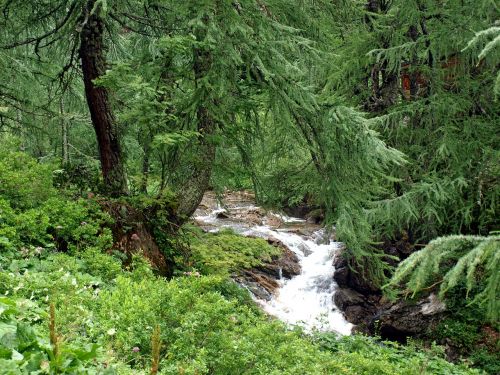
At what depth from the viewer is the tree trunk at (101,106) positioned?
6441 mm

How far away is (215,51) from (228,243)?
308 centimetres

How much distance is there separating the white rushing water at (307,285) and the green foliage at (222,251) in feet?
7.60

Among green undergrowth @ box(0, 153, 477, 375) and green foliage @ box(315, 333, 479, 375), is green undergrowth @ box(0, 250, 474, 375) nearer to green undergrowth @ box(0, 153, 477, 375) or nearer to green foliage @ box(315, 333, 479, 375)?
green undergrowth @ box(0, 153, 477, 375)

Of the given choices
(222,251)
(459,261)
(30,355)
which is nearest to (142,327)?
(30,355)

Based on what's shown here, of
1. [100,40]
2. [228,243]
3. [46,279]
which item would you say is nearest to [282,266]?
[228,243]

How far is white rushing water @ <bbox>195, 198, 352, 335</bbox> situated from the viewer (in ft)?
34.8

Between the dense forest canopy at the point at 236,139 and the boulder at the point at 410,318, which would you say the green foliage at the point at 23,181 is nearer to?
the dense forest canopy at the point at 236,139

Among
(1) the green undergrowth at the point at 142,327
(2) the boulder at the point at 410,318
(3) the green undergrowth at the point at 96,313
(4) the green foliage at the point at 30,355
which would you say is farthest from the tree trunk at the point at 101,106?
(2) the boulder at the point at 410,318

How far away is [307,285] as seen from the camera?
11922mm

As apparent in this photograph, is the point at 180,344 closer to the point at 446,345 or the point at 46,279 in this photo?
the point at 46,279

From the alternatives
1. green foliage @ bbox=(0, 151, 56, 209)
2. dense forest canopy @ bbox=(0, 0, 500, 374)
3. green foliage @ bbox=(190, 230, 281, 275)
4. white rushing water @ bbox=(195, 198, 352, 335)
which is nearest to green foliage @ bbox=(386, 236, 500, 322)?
dense forest canopy @ bbox=(0, 0, 500, 374)

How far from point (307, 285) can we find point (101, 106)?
7164 mm

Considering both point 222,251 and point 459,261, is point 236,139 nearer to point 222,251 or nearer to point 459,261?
point 222,251

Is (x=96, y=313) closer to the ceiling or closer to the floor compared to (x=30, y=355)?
closer to the floor
